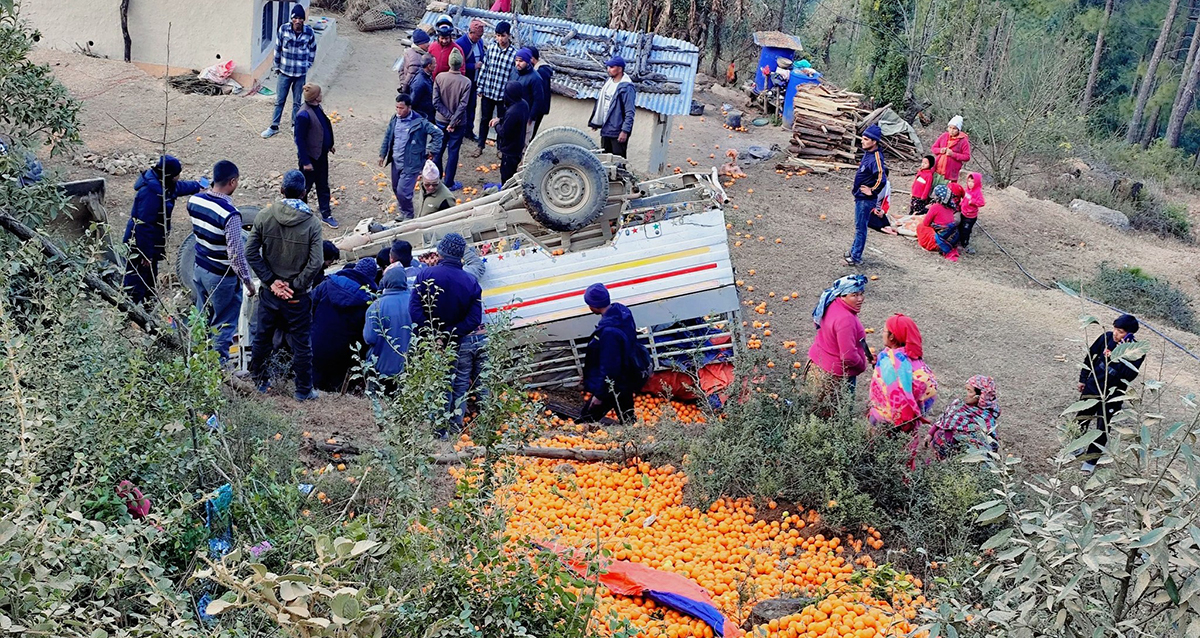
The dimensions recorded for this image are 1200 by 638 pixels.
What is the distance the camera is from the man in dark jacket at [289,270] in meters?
7.45

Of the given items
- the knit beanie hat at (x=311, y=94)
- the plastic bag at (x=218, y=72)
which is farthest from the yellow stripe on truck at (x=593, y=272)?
the plastic bag at (x=218, y=72)

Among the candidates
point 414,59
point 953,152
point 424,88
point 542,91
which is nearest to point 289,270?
point 424,88

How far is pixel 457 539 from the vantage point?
4.12m

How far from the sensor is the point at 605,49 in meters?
14.1

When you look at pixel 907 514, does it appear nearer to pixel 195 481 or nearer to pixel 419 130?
pixel 195 481

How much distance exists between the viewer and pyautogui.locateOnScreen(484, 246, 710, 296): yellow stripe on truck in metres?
7.93

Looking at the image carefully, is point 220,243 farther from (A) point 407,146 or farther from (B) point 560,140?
(A) point 407,146

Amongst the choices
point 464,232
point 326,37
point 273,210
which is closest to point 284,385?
point 273,210

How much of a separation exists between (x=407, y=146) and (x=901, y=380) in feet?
20.2

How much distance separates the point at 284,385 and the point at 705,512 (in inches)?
137

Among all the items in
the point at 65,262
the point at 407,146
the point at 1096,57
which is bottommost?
the point at 65,262

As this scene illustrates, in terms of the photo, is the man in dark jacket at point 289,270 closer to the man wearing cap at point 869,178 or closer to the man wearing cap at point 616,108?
the man wearing cap at point 616,108

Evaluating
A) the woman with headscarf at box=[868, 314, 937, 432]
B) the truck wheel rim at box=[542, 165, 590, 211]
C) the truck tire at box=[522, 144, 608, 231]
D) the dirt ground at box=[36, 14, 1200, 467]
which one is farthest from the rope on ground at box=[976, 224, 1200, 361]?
the truck wheel rim at box=[542, 165, 590, 211]

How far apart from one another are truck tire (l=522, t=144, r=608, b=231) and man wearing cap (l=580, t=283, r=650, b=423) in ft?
3.46
